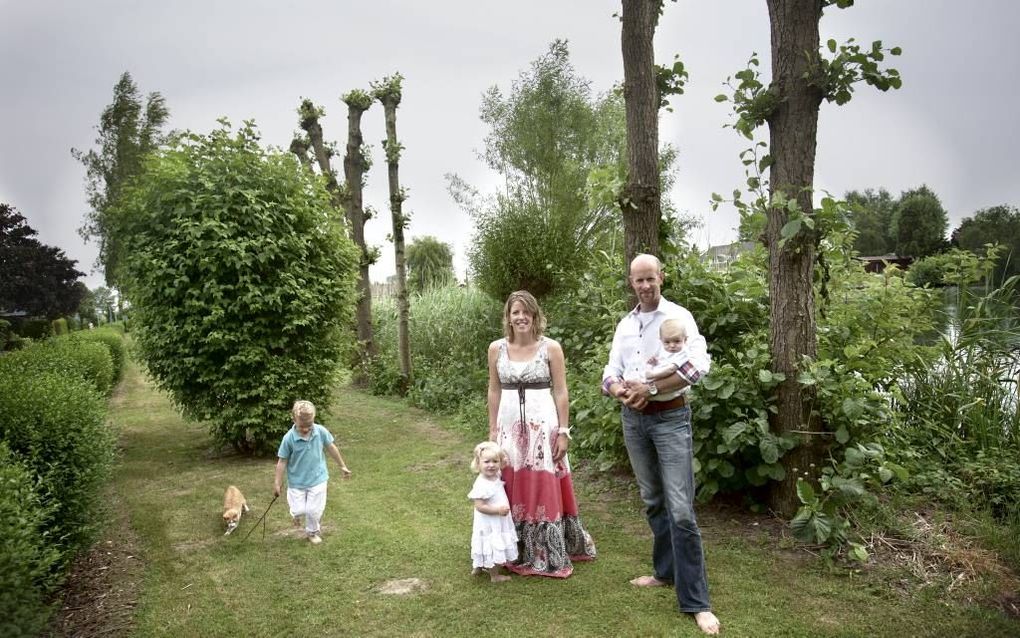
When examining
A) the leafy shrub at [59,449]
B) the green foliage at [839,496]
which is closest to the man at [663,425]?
the green foliage at [839,496]

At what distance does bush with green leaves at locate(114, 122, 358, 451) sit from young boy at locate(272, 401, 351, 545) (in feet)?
9.55

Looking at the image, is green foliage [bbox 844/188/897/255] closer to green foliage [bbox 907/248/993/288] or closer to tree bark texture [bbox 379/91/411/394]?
green foliage [bbox 907/248/993/288]

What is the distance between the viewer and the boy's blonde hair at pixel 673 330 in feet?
11.9

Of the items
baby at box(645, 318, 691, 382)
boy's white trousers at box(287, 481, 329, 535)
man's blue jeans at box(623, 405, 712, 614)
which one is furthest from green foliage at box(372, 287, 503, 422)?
baby at box(645, 318, 691, 382)

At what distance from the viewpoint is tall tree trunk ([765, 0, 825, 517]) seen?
4.80 m

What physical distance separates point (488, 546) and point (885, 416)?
280 cm

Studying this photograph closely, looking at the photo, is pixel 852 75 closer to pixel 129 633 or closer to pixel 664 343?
pixel 664 343

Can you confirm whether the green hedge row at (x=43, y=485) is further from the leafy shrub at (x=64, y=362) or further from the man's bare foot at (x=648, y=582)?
the man's bare foot at (x=648, y=582)

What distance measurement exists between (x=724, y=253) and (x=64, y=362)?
7.63 meters

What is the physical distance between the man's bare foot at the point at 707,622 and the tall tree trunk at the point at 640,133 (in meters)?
3.06

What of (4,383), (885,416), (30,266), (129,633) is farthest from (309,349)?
(30,266)

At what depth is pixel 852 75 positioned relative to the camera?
182 inches

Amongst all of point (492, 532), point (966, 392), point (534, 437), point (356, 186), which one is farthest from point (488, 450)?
point (356, 186)

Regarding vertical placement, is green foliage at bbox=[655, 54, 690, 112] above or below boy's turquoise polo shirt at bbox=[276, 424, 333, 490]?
above
